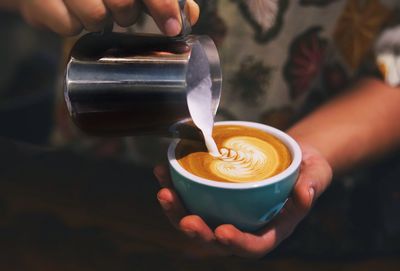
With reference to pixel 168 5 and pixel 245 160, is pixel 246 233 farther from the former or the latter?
pixel 168 5

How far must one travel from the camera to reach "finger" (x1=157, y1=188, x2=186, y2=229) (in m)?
0.71

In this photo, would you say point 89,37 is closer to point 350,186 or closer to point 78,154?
point 78,154

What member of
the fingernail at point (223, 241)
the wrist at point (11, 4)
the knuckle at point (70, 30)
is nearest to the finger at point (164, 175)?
the fingernail at point (223, 241)

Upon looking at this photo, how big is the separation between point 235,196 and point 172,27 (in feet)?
0.74

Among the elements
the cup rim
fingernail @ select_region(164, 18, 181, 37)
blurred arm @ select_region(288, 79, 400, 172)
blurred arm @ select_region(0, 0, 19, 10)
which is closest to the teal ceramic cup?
the cup rim

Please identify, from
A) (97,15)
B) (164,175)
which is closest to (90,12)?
(97,15)

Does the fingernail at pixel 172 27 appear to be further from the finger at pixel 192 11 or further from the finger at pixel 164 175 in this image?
the finger at pixel 164 175

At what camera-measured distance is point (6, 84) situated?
1.27 m

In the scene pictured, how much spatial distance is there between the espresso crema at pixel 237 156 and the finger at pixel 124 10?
Answer: 192 millimetres

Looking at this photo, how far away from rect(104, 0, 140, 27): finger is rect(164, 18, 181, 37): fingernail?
49 millimetres

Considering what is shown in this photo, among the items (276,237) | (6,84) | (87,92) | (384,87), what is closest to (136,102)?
(87,92)

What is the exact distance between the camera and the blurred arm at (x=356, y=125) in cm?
98

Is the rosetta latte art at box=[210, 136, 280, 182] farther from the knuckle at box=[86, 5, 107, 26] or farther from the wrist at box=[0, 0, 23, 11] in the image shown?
the wrist at box=[0, 0, 23, 11]

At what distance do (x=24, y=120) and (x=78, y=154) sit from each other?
7.0 inches
